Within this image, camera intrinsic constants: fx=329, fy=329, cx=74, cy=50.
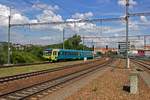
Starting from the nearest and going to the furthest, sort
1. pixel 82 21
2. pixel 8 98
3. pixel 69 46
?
pixel 8 98
pixel 82 21
pixel 69 46

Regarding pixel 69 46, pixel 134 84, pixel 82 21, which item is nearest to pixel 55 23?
pixel 82 21

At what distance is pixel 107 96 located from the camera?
1686cm

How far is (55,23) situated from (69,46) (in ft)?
249

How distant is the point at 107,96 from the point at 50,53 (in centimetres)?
5161

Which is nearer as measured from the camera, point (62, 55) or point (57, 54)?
point (57, 54)

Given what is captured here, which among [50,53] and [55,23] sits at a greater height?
[55,23]

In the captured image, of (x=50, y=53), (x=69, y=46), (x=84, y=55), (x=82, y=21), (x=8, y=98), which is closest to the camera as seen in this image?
Answer: (x=8, y=98)

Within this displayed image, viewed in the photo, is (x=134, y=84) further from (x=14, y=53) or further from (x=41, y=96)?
(x=14, y=53)

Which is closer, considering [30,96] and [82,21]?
[30,96]

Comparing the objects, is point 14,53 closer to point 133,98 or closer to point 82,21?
point 82,21

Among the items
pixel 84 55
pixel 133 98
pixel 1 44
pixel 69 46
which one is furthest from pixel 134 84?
pixel 69 46

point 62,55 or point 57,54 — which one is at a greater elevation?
point 57,54

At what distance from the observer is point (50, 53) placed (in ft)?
223

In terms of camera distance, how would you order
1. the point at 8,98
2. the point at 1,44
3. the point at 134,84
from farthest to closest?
the point at 1,44 → the point at 134,84 → the point at 8,98
